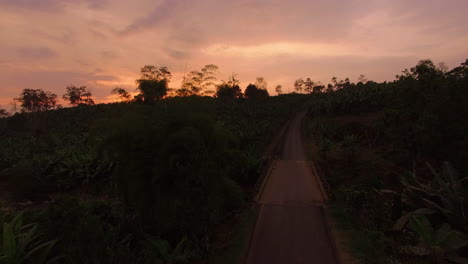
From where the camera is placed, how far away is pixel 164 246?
737cm

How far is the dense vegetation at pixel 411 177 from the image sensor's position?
703cm

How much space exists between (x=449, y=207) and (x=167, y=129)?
27.8ft

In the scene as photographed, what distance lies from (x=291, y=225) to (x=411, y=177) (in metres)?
8.03

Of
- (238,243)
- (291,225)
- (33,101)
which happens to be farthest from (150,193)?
(33,101)

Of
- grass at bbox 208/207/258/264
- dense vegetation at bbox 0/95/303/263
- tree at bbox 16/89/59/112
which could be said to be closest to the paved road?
grass at bbox 208/207/258/264

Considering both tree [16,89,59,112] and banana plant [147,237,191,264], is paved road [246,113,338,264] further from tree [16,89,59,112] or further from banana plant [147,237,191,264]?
tree [16,89,59,112]

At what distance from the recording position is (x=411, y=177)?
43.3 ft

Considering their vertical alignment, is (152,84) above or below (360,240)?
above

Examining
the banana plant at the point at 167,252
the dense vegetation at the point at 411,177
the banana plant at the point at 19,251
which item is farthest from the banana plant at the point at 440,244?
the banana plant at the point at 19,251

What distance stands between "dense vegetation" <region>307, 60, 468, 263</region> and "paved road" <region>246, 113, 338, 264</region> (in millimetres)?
1035

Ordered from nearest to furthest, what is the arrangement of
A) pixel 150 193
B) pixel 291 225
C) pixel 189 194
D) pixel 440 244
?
pixel 440 244, pixel 189 194, pixel 150 193, pixel 291 225

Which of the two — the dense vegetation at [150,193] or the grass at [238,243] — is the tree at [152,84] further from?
the grass at [238,243]

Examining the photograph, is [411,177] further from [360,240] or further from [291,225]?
[291,225]

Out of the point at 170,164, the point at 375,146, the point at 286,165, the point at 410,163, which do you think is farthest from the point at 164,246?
the point at 375,146
